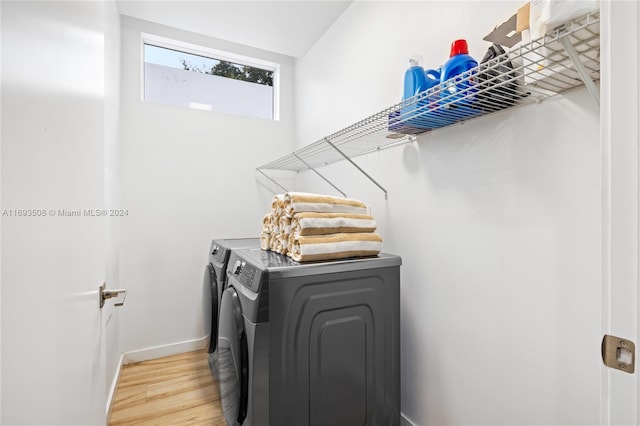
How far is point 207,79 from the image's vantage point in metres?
2.66

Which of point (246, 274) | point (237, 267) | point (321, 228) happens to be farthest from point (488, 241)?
point (237, 267)

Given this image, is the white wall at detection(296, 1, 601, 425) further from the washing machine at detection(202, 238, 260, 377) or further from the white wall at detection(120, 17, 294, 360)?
the white wall at detection(120, 17, 294, 360)

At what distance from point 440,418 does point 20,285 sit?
1617 mm

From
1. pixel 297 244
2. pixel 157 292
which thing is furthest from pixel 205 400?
pixel 297 244

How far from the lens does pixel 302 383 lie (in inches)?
46.9

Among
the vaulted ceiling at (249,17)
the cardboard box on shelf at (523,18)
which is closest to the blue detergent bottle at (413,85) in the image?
the cardboard box on shelf at (523,18)

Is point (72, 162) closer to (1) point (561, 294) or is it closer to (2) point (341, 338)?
(2) point (341, 338)

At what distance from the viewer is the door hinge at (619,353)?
0.51m

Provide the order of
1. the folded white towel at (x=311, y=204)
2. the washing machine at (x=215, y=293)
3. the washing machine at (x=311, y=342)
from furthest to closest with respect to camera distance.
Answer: the washing machine at (x=215, y=293), the folded white towel at (x=311, y=204), the washing machine at (x=311, y=342)

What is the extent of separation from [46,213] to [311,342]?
973 mm

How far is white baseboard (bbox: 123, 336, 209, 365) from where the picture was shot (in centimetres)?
228

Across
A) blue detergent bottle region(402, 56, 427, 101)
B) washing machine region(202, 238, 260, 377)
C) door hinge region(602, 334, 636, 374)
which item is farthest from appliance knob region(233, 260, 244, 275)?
door hinge region(602, 334, 636, 374)

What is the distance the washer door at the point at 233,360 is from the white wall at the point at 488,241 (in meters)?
0.85

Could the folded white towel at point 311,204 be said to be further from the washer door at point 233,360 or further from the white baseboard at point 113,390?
the white baseboard at point 113,390
